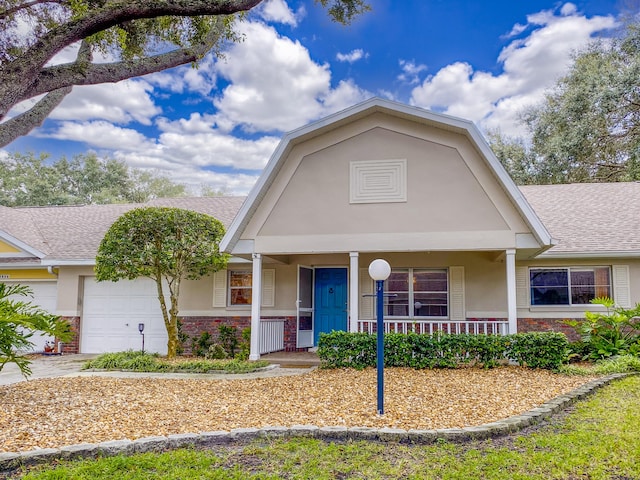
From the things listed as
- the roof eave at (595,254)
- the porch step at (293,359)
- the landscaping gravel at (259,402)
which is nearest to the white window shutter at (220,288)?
the porch step at (293,359)

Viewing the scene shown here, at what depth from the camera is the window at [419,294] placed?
39.9ft

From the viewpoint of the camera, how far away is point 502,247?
375 inches

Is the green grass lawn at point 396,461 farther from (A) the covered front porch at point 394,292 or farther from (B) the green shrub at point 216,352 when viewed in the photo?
(B) the green shrub at point 216,352

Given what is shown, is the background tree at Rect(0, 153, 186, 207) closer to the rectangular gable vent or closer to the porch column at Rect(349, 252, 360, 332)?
the rectangular gable vent

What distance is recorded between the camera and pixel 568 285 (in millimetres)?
11938

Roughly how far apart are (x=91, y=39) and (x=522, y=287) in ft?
35.1

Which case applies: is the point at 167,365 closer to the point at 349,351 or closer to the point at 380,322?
the point at 349,351

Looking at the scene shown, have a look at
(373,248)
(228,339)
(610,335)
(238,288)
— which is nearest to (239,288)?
(238,288)

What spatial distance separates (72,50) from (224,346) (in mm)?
7402

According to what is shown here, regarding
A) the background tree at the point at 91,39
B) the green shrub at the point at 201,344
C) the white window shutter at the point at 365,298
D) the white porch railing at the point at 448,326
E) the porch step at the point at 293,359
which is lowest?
the porch step at the point at 293,359

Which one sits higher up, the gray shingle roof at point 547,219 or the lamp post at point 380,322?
the gray shingle roof at point 547,219

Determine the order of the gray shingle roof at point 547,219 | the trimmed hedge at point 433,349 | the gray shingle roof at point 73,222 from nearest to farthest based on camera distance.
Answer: the trimmed hedge at point 433,349, the gray shingle roof at point 547,219, the gray shingle roof at point 73,222

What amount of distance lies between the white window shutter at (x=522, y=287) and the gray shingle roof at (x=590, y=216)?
2.79ft

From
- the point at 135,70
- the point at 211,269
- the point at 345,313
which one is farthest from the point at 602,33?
the point at 135,70
